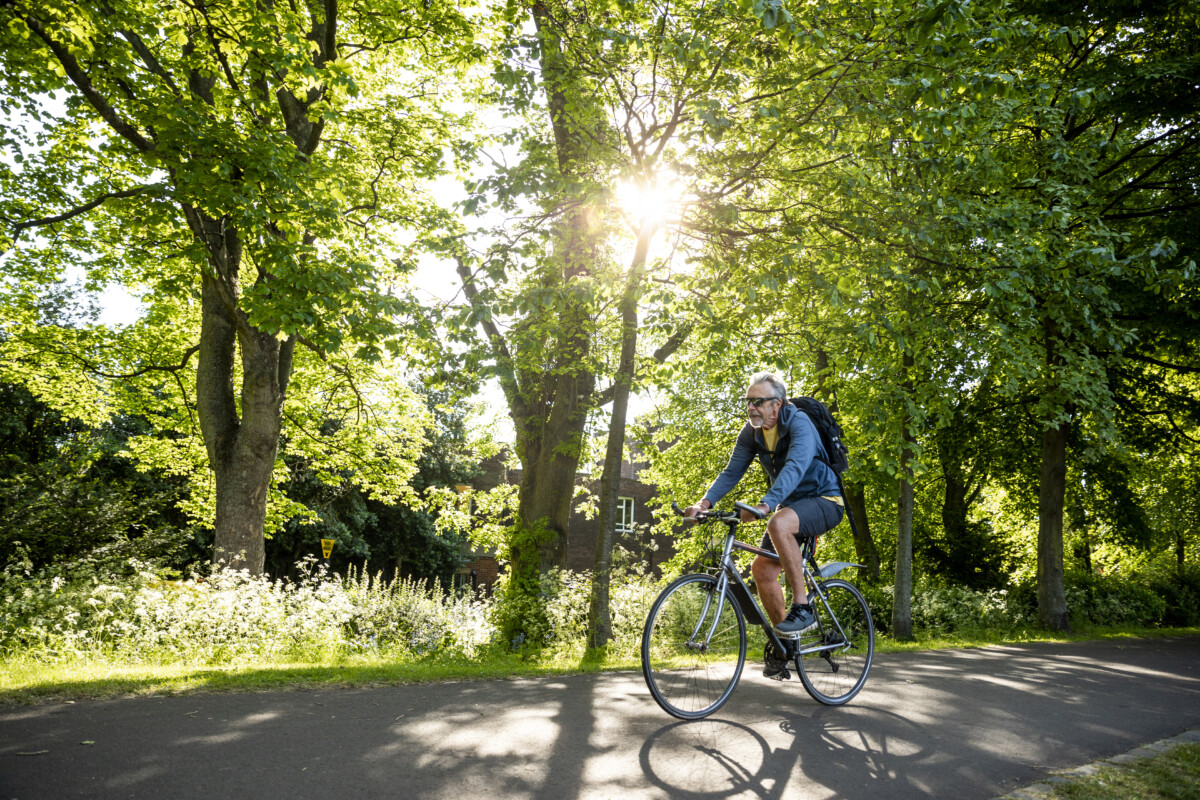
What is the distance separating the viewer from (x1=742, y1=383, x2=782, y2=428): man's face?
16.7ft

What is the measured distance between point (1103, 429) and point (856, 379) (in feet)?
12.8

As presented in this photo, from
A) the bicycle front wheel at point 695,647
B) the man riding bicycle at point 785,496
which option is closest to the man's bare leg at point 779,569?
the man riding bicycle at point 785,496

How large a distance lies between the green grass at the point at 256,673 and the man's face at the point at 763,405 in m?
1.51

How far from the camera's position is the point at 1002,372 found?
12039 millimetres

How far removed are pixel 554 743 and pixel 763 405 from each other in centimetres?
254

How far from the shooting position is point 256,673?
251 inches

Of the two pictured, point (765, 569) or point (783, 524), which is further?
point (765, 569)

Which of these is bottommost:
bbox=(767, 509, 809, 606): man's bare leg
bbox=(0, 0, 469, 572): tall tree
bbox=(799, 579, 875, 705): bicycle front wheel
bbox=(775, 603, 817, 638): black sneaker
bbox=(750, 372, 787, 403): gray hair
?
bbox=(799, 579, 875, 705): bicycle front wheel

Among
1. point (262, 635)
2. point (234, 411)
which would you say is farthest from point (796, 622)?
point (234, 411)

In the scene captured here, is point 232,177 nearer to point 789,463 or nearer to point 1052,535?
point 789,463

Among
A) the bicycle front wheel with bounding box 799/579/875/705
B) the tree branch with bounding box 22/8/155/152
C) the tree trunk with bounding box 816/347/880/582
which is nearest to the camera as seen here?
the bicycle front wheel with bounding box 799/579/875/705

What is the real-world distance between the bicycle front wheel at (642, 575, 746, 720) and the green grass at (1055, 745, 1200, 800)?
6.06 feet

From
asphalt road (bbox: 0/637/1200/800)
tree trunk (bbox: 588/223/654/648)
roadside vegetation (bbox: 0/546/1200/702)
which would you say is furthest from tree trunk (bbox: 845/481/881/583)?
asphalt road (bbox: 0/637/1200/800)

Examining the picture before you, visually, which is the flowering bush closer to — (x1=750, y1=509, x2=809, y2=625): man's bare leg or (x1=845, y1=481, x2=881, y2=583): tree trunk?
(x1=750, y1=509, x2=809, y2=625): man's bare leg
